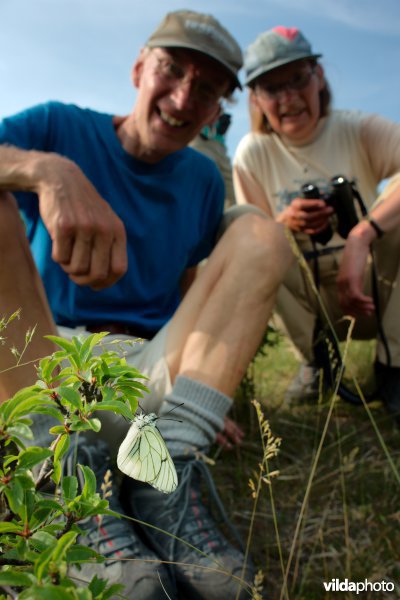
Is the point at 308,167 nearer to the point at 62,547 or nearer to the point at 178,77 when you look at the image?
the point at 178,77

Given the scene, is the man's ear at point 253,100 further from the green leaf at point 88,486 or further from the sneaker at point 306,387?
the green leaf at point 88,486

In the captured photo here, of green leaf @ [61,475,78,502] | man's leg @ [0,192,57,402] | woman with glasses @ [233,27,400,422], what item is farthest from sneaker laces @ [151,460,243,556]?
woman with glasses @ [233,27,400,422]

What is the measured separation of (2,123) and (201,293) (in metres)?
0.96

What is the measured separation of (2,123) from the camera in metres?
1.94

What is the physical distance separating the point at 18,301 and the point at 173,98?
4.06 feet

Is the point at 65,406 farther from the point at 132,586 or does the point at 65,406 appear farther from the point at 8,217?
the point at 8,217

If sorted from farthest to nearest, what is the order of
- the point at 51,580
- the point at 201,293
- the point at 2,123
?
the point at 2,123 → the point at 201,293 → the point at 51,580

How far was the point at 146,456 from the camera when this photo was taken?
608 millimetres

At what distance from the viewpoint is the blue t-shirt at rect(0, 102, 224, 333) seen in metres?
2.08

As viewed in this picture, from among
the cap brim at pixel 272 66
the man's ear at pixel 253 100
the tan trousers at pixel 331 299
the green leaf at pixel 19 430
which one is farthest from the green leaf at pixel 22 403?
the man's ear at pixel 253 100

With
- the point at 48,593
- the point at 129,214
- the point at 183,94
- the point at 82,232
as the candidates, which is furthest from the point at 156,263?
the point at 48,593

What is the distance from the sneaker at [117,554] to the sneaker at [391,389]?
137cm

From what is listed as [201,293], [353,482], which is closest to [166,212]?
[201,293]

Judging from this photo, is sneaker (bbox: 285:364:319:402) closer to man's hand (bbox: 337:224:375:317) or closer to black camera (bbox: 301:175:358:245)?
man's hand (bbox: 337:224:375:317)
